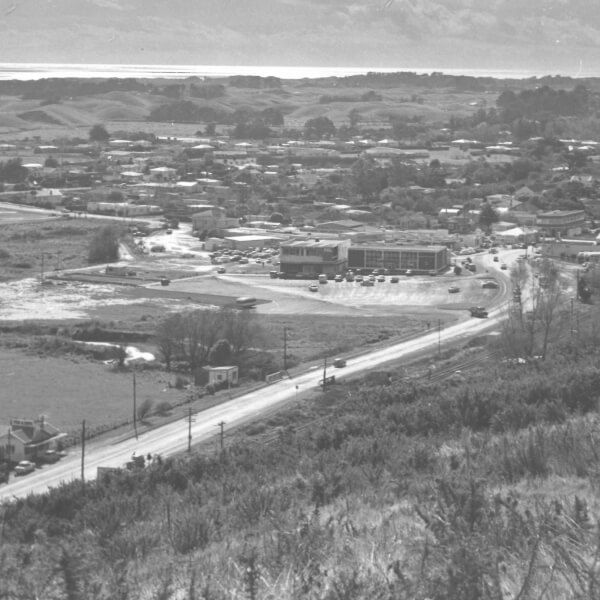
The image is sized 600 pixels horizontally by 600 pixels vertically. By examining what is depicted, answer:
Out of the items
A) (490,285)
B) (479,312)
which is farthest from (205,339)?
(490,285)

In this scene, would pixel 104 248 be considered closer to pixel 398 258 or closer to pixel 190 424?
pixel 398 258

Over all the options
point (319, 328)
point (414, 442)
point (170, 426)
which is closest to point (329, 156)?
point (319, 328)

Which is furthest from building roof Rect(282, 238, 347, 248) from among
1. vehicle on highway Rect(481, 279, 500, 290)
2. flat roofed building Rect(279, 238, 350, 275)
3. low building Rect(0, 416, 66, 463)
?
low building Rect(0, 416, 66, 463)

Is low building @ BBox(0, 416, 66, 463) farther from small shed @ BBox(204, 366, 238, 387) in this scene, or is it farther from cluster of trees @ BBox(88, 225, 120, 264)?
cluster of trees @ BBox(88, 225, 120, 264)

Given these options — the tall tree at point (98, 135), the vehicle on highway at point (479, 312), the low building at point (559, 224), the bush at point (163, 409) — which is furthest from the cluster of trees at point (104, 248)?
the tall tree at point (98, 135)

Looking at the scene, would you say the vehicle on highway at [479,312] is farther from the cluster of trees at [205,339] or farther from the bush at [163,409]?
the bush at [163,409]

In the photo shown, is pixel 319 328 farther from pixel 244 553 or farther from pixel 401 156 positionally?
pixel 401 156
